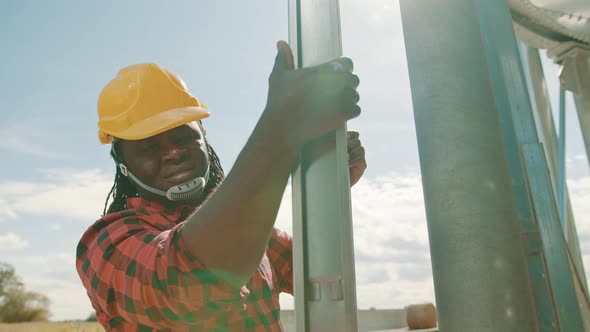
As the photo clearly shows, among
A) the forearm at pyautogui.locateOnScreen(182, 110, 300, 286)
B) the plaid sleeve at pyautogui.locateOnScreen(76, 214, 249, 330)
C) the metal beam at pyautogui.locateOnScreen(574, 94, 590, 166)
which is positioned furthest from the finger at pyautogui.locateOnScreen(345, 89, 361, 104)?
the metal beam at pyautogui.locateOnScreen(574, 94, 590, 166)

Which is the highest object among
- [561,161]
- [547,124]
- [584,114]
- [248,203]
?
[584,114]

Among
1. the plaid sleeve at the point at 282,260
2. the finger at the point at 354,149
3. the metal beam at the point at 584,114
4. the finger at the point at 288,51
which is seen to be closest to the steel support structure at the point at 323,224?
the finger at the point at 288,51

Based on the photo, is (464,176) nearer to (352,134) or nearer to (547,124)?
(352,134)

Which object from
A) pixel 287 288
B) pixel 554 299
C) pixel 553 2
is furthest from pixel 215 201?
pixel 553 2

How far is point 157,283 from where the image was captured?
40.4 inches

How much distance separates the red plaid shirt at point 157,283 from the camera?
984 millimetres

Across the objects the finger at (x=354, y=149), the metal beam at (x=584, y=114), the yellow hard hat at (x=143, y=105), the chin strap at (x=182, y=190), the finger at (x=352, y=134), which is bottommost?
the chin strap at (x=182, y=190)

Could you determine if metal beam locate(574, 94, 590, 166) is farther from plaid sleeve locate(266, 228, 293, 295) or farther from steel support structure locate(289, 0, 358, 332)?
steel support structure locate(289, 0, 358, 332)

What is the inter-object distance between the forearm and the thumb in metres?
0.13

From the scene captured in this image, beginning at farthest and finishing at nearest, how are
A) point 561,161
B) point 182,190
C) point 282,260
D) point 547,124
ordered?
point 547,124
point 561,161
point 282,260
point 182,190

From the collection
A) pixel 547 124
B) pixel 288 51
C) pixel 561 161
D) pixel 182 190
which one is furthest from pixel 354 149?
pixel 547 124

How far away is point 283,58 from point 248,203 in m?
0.34

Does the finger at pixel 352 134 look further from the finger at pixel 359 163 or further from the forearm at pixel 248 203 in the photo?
the forearm at pixel 248 203

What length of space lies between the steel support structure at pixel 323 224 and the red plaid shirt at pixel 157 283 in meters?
0.19
